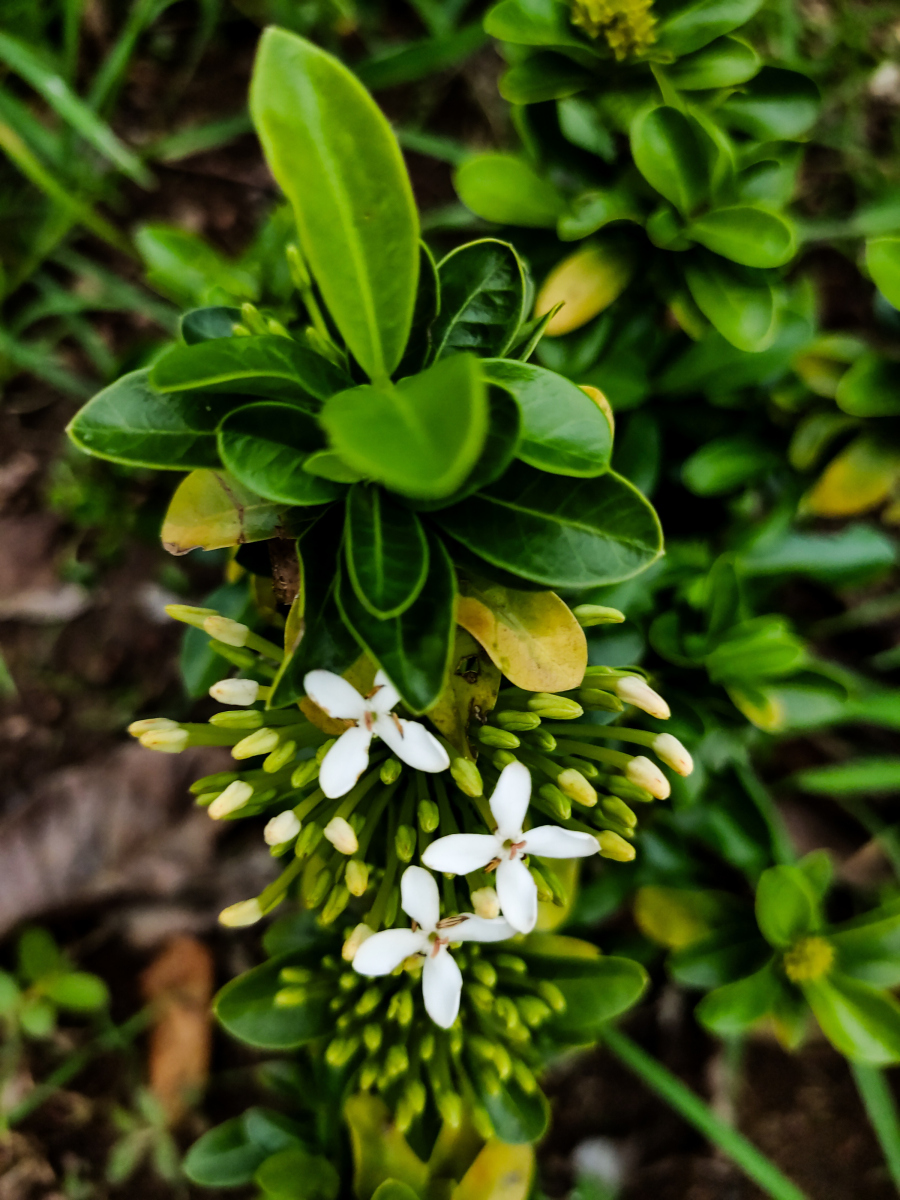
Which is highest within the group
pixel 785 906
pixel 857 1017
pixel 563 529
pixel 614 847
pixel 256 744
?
pixel 563 529

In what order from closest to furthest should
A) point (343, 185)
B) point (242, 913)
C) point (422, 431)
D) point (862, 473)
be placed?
point (422, 431)
point (343, 185)
point (242, 913)
point (862, 473)

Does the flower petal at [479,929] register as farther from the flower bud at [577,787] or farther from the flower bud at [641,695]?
the flower bud at [641,695]

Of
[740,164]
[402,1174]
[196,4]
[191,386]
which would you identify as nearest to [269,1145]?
[402,1174]

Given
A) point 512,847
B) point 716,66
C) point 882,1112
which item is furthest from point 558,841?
point 882,1112

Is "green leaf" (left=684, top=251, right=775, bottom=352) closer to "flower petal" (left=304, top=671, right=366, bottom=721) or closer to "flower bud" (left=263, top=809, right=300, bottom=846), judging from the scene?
"flower petal" (left=304, top=671, right=366, bottom=721)

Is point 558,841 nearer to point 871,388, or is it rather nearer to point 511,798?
point 511,798

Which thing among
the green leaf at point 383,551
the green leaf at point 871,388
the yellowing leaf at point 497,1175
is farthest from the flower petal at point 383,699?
the green leaf at point 871,388
